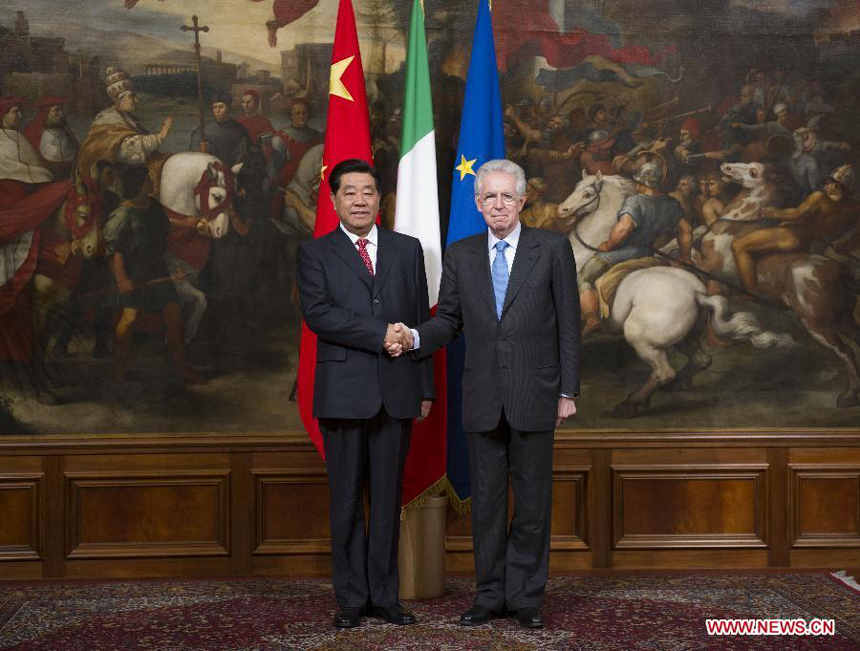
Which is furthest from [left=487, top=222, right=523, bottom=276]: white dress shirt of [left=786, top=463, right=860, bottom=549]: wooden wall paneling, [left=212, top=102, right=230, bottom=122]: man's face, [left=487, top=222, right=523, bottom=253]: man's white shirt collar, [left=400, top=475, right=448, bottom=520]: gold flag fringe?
[left=786, top=463, right=860, bottom=549]: wooden wall paneling

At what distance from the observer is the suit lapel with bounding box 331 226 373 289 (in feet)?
13.8

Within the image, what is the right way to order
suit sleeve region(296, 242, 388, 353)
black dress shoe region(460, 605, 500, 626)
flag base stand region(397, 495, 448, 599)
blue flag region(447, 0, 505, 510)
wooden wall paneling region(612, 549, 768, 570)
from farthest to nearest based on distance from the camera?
wooden wall paneling region(612, 549, 768, 570) → blue flag region(447, 0, 505, 510) → flag base stand region(397, 495, 448, 599) → black dress shoe region(460, 605, 500, 626) → suit sleeve region(296, 242, 388, 353)

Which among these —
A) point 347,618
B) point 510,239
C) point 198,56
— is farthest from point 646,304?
point 198,56

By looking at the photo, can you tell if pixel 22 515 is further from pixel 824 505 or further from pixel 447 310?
pixel 824 505

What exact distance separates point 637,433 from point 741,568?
37.1 inches

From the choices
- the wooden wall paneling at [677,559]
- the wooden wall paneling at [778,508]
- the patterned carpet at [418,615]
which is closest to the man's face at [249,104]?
the patterned carpet at [418,615]

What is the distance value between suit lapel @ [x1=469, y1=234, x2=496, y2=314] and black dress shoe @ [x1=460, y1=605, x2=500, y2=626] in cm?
128

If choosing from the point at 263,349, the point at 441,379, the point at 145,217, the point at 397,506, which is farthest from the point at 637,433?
the point at 145,217

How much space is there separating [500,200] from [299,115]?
166 centimetres

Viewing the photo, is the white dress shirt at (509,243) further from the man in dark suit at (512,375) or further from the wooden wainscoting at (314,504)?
the wooden wainscoting at (314,504)

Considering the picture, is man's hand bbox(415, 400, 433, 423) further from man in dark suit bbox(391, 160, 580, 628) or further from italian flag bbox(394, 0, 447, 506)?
italian flag bbox(394, 0, 447, 506)

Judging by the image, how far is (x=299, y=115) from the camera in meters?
5.29

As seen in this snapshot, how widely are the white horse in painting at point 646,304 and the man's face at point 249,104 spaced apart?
→ 5.77 ft

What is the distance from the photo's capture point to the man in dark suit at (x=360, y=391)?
411 centimetres
